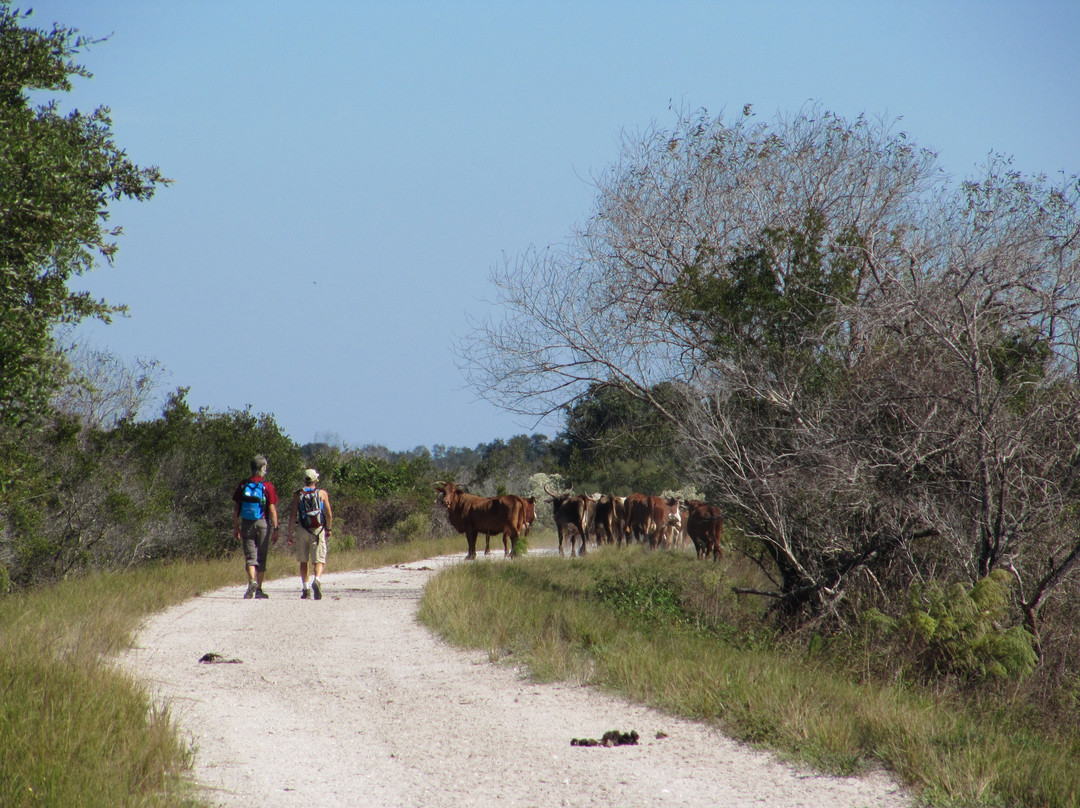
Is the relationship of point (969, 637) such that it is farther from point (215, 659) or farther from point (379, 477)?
point (379, 477)

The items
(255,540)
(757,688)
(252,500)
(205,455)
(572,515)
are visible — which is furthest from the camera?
(572,515)

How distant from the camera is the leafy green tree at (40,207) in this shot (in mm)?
9141

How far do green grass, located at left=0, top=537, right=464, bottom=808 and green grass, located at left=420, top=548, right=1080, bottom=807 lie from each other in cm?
337

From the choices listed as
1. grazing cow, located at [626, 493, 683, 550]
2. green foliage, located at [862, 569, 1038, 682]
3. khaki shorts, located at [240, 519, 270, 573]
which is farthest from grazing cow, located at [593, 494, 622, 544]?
green foliage, located at [862, 569, 1038, 682]

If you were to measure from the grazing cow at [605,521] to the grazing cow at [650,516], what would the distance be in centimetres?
69

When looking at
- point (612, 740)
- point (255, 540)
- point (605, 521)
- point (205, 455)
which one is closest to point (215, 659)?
point (612, 740)

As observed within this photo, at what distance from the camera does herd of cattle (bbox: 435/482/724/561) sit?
20.9 m

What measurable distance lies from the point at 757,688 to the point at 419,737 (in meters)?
2.48

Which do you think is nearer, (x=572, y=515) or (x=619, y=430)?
(x=619, y=430)

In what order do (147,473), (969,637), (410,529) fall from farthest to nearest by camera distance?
(410,529) → (147,473) → (969,637)

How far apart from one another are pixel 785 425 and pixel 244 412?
1593 centimetres

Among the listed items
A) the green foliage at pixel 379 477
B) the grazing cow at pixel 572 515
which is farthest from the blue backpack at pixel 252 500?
the green foliage at pixel 379 477

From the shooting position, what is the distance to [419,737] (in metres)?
6.30

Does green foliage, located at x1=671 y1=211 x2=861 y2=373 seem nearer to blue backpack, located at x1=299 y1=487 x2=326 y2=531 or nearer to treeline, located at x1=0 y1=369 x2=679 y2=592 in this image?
treeline, located at x1=0 y1=369 x2=679 y2=592
